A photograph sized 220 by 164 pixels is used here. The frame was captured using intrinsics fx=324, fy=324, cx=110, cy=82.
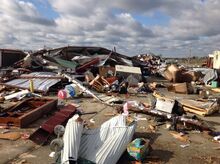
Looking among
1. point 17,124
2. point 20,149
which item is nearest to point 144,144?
point 20,149

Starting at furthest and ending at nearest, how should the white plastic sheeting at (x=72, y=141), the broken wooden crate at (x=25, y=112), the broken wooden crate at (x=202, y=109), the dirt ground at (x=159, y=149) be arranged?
the broken wooden crate at (x=202, y=109) < the broken wooden crate at (x=25, y=112) < the dirt ground at (x=159, y=149) < the white plastic sheeting at (x=72, y=141)

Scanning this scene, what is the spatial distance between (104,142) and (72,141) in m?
0.66

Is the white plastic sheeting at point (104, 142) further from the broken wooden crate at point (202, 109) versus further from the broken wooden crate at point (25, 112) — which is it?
the broken wooden crate at point (202, 109)

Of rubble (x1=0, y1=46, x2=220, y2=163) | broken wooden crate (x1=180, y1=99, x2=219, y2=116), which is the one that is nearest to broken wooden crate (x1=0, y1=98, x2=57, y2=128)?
rubble (x1=0, y1=46, x2=220, y2=163)

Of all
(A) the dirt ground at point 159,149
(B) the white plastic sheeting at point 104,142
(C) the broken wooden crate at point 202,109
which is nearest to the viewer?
(B) the white plastic sheeting at point 104,142

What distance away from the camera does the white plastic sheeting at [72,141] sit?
212 inches

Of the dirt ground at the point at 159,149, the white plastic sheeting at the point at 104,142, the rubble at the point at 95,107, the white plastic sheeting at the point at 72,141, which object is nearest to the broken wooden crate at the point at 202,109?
the rubble at the point at 95,107

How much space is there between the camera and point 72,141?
225 inches

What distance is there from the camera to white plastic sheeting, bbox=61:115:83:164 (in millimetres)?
5377

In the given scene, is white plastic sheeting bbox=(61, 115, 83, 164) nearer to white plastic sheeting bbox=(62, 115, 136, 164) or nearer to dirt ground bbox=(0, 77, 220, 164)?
white plastic sheeting bbox=(62, 115, 136, 164)

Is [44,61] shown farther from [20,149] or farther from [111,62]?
[20,149]

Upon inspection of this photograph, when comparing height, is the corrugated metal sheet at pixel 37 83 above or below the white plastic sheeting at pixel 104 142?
above

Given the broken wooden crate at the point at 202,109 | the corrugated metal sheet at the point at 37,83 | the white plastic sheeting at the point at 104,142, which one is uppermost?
the corrugated metal sheet at the point at 37,83

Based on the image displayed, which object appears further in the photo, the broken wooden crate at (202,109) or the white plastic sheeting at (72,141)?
the broken wooden crate at (202,109)
